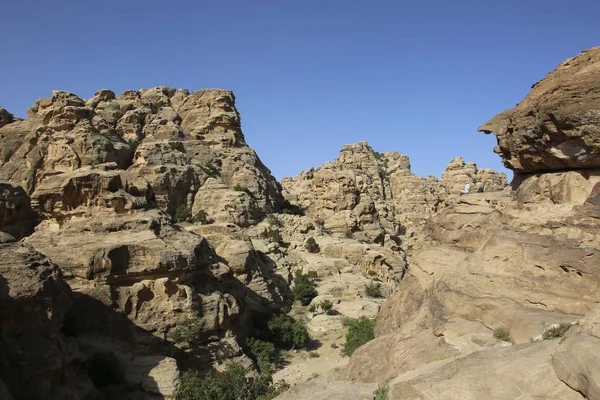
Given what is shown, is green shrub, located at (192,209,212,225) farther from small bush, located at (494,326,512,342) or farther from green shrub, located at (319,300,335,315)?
small bush, located at (494,326,512,342)

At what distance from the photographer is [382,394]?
846 centimetres

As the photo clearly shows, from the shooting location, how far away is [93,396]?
51.3 feet

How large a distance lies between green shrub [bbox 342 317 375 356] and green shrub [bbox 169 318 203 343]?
8.24 meters

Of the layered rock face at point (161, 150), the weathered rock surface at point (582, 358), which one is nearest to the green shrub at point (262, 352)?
the layered rock face at point (161, 150)

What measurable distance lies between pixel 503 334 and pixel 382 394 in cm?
347

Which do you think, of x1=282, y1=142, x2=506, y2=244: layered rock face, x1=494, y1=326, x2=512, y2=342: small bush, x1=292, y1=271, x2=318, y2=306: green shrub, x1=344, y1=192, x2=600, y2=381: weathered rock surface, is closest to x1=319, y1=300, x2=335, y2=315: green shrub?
x1=292, y1=271, x2=318, y2=306: green shrub

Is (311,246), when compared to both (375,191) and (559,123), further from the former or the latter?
(559,123)

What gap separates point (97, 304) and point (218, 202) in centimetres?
2241

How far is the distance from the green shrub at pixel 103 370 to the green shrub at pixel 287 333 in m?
10.8

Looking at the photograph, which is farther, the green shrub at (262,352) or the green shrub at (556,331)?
the green shrub at (262,352)

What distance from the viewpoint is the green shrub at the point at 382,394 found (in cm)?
833

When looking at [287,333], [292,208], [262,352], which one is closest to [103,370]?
[262,352]

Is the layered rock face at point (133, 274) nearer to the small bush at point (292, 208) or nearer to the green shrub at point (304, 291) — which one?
the green shrub at point (304, 291)

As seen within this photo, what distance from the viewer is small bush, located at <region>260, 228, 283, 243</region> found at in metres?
39.8
